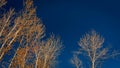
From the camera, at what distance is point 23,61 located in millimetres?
22062

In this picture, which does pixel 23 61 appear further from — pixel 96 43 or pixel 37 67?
pixel 96 43

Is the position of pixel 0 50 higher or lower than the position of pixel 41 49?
lower

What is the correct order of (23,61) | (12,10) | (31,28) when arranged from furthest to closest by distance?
1. (23,61)
2. (31,28)
3. (12,10)

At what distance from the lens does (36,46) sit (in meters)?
23.6

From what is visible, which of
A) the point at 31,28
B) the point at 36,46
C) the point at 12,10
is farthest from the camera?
the point at 36,46

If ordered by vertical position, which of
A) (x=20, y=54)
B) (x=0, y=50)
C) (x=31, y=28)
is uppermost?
(x=31, y=28)

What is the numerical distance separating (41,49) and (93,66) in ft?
19.8

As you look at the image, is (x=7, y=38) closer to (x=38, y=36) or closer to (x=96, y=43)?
(x=38, y=36)

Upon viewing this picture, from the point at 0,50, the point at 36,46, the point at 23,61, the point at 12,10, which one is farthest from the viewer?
the point at 36,46

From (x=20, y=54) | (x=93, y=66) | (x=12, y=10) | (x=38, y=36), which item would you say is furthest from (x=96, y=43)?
(x=12, y=10)

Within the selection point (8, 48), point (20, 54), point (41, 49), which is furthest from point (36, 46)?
point (8, 48)

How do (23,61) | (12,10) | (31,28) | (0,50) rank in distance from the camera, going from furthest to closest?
(23,61)
(31,28)
(12,10)
(0,50)

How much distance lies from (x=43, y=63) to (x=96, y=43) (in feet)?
18.8

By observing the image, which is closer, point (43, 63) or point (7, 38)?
point (7, 38)
